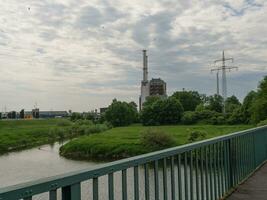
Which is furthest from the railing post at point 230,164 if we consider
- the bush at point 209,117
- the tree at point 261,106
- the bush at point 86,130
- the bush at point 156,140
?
the bush at point 209,117

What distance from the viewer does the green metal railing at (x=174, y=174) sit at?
2947 millimetres

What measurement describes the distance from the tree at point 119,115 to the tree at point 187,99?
52.5 feet

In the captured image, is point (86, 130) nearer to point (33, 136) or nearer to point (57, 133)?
point (57, 133)

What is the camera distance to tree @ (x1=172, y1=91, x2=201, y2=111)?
118312 mm

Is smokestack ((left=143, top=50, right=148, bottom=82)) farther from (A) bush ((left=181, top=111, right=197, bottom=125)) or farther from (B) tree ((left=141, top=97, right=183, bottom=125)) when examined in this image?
(A) bush ((left=181, top=111, right=197, bottom=125))

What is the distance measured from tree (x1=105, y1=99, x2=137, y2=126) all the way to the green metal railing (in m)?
96.1

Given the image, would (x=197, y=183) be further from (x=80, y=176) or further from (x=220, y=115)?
(x=220, y=115)

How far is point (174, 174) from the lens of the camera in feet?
16.6

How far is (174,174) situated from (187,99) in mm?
115121

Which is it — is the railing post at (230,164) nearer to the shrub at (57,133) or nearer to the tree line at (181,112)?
the shrub at (57,133)

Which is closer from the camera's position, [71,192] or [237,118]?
[71,192]

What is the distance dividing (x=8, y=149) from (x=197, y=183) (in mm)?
53231

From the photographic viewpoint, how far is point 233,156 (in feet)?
25.2

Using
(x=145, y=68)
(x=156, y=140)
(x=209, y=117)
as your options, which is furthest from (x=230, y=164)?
(x=145, y=68)
